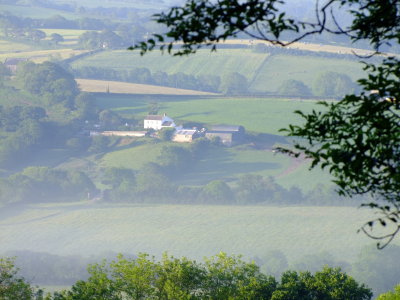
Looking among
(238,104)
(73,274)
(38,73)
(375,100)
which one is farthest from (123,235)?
(375,100)

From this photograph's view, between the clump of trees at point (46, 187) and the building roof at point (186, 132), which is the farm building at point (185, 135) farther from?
the clump of trees at point (46, 187)

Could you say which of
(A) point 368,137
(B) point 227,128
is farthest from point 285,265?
(A) point 368,137

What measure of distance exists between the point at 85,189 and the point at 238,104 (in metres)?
48.5

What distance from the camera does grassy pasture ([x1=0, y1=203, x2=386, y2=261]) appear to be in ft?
344

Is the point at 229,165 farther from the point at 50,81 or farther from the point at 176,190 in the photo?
the point at 50,81

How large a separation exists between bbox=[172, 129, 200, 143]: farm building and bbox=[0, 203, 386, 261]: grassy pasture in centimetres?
3038

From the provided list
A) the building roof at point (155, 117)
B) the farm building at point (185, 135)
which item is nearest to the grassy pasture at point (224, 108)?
the building roof at point (155, 117)

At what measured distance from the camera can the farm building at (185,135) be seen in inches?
6097

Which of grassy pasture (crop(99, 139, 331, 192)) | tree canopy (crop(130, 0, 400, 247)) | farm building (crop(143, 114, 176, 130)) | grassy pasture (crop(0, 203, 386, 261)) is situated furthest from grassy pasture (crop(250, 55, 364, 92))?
tree canopy (crop(130, 0, 400, 247))

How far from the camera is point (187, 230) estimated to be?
109 meters

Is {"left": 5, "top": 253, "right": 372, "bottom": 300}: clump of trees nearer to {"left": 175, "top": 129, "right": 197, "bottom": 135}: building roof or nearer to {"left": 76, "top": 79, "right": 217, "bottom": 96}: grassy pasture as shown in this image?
{"left": 175, "top": 129, "right": 197, "bottom": 135}: building roof

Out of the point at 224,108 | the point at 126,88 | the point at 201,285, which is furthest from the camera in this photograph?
the point at 126,88

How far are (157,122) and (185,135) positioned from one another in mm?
7554

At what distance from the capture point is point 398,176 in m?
13.2
